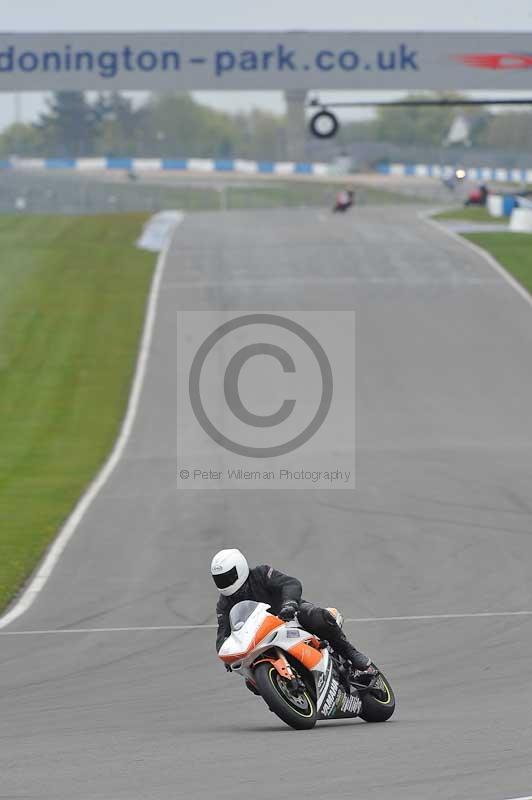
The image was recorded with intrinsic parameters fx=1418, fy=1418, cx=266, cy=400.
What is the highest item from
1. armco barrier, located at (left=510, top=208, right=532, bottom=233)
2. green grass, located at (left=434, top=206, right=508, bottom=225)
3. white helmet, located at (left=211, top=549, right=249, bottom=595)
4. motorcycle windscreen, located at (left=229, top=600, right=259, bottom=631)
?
green grass, located at (left=434, top=206, right=508, bottom=225)

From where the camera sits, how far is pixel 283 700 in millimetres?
8930

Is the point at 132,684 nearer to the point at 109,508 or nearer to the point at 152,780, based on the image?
the point at 152,780

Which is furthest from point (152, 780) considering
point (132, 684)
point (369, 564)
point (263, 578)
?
point (369, 564)

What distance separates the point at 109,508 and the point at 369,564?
576 centimetres

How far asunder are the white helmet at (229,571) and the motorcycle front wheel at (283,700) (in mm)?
670

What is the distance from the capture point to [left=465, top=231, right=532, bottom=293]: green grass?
4353 centimetres

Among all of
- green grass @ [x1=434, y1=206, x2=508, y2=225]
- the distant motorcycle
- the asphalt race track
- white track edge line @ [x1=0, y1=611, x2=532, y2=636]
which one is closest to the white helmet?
the asphalt race track

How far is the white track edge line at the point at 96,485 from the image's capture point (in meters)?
15.2

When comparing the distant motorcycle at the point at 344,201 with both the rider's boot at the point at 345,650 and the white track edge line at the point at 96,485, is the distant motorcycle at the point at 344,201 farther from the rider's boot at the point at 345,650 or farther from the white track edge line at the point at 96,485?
the rider's boot at the point at 345,650
